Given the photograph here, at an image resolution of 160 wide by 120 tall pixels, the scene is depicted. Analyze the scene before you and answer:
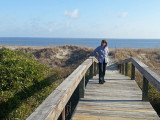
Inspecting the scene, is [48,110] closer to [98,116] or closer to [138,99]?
[98,116]

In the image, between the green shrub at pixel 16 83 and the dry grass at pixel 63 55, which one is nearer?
the green shrub at pixel 16 83

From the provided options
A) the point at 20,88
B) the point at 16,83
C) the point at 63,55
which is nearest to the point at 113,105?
the point at 20,88

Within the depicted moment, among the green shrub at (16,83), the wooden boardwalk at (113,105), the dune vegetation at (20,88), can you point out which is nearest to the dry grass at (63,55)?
the dune vegetation at (20,88)

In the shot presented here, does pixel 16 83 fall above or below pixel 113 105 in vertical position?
above

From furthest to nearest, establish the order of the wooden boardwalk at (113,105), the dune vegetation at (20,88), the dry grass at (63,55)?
1. the dry grass at (63,55)
2. the dune vegetation at (20,88)
3. the wooden boardwalk at (113,105)

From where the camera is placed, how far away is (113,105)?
178 inches

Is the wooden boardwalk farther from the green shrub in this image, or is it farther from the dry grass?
the dry grass

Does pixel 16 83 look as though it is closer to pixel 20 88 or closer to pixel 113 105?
pixel 20 88

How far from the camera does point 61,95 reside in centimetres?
252

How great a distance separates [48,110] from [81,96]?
310 centimetres

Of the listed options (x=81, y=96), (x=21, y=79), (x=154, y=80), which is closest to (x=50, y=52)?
(x=21, y=79)

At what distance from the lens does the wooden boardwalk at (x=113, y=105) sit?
389cm

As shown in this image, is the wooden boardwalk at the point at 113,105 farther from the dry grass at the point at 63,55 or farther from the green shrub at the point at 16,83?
the dry grass at the point at 63,55

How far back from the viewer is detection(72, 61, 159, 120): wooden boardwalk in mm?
3893
